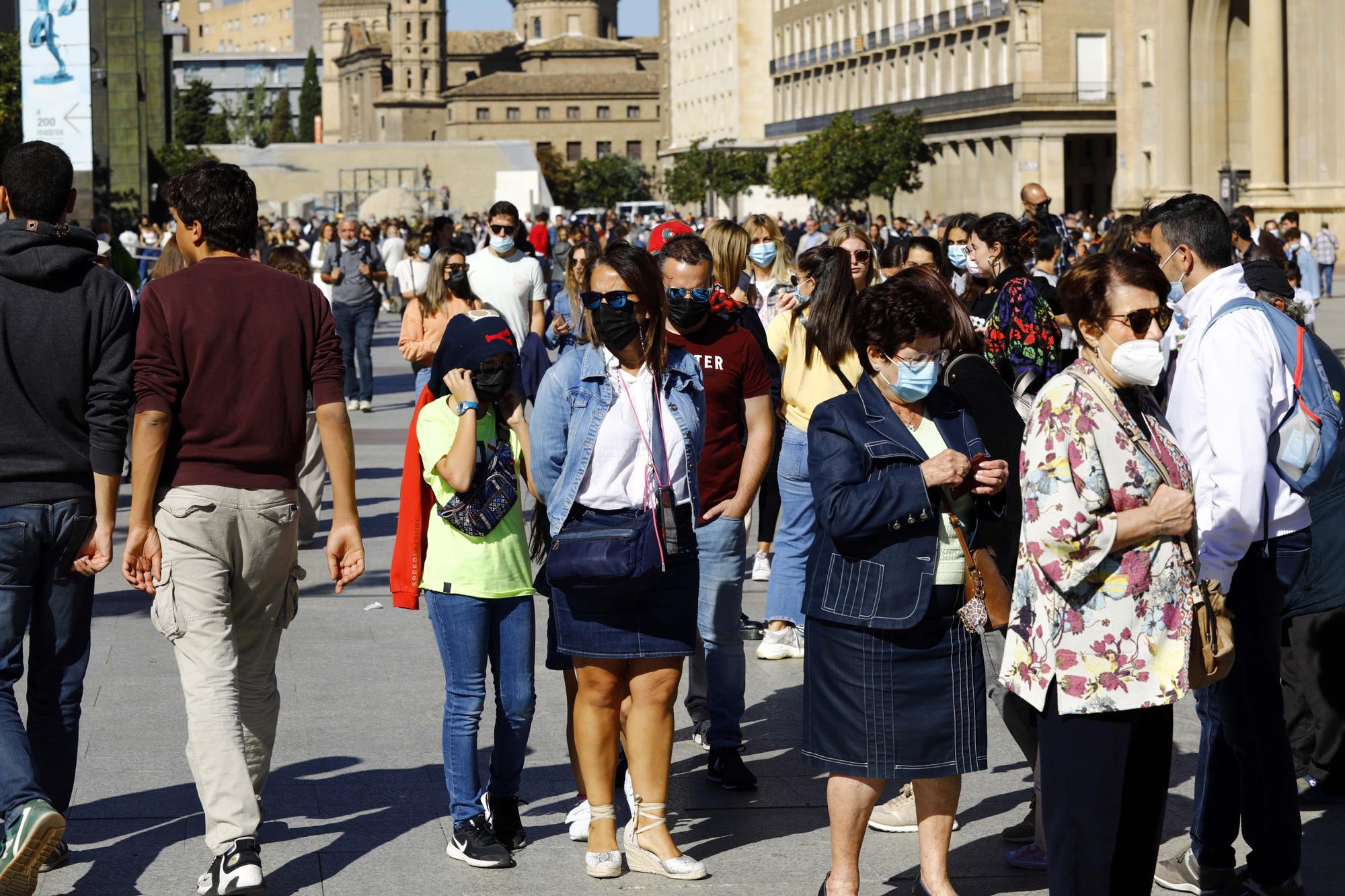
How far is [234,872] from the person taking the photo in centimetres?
503

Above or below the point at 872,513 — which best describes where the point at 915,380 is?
above

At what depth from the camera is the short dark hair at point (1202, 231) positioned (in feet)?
17.9

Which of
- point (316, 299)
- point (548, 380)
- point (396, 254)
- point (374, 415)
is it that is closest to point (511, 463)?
point (548, 380)

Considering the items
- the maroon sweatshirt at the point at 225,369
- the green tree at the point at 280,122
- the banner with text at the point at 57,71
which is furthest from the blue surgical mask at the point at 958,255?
the green tree at the point at 280,122

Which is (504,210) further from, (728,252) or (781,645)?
(781,645)

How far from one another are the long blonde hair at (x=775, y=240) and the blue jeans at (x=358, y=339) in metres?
7.79

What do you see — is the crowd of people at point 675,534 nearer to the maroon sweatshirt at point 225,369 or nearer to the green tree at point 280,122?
the maroon sweatshirt at point 225,369

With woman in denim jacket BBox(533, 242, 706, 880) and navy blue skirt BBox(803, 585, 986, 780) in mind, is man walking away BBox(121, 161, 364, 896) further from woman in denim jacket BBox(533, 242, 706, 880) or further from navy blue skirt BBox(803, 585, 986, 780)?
navy blue skirt BBox(803, 585, 986, 780)

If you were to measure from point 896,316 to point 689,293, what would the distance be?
72.7 inches

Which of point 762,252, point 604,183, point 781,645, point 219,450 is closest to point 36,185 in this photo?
point 219,450

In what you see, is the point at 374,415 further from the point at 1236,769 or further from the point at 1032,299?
the point at 1236,769

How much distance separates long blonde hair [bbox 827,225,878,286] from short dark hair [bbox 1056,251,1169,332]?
13.9ft

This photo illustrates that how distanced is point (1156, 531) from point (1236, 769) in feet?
4.71

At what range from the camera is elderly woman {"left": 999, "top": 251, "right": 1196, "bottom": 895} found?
420 cm
